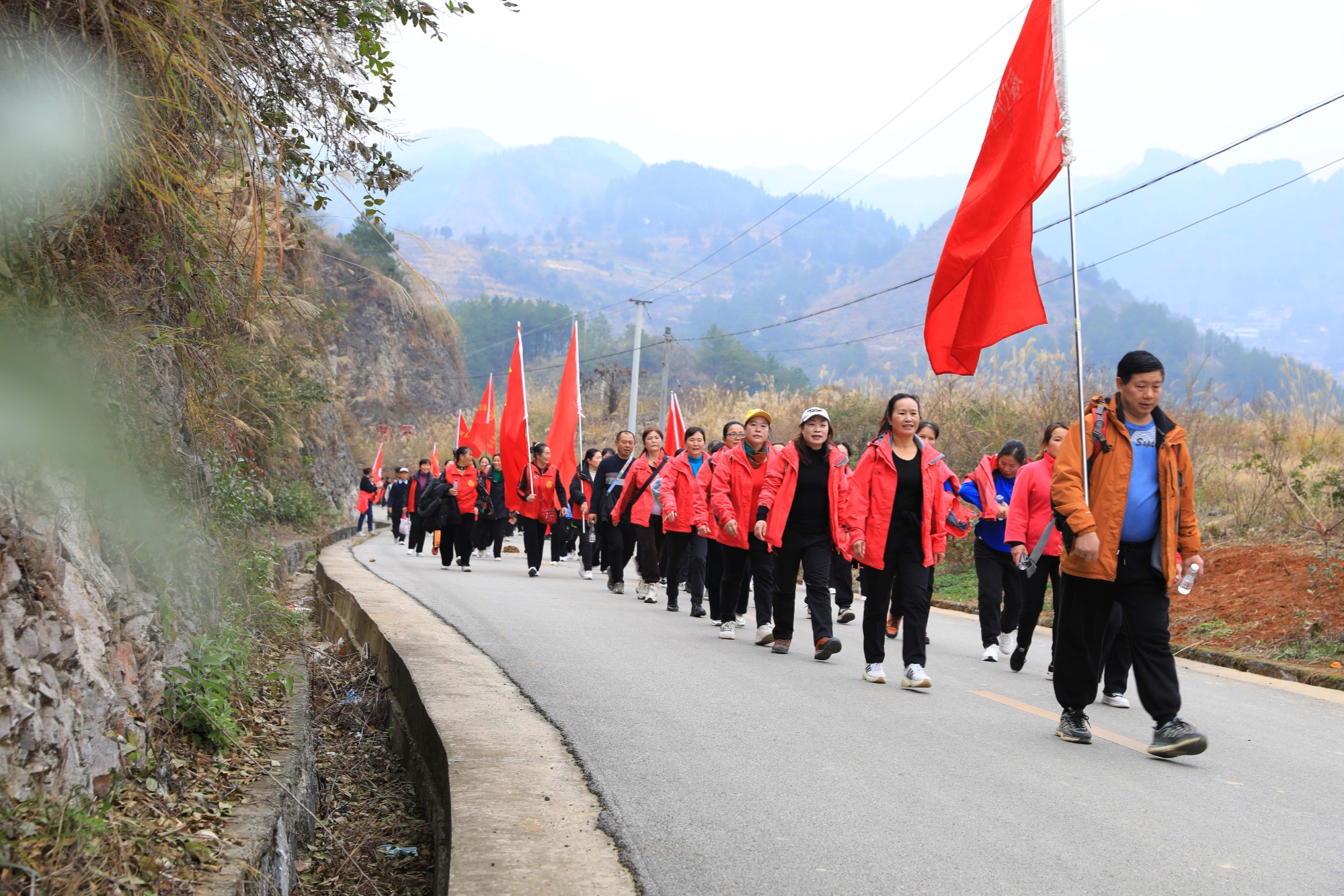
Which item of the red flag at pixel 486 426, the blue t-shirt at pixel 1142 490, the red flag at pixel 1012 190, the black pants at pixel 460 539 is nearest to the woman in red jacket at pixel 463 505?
the black pants at pixel 460 539

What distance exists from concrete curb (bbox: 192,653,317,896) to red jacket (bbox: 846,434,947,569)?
3943 mm

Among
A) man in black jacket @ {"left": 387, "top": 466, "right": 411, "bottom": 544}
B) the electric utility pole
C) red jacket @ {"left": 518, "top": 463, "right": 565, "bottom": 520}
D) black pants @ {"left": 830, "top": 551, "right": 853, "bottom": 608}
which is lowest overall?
black pants @ {"left": 830, "top": 551, "right": 853, "bottom": 608}

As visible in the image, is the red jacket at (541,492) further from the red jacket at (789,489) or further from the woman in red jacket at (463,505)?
the red jacket at (789,489)

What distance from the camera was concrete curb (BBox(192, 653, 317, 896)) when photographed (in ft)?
11.4

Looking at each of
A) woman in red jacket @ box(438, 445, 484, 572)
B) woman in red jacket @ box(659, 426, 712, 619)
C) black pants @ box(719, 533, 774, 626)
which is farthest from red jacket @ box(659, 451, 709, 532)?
woman in red jacket @ box(438, 445, 484, 572)

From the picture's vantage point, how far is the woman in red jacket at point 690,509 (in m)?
12.7

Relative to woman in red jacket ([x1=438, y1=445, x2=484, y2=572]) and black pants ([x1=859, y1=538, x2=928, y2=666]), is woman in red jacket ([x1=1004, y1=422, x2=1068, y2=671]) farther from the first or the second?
woman in red jacket ([x1=438, y1=445, x2=484, y2=572])

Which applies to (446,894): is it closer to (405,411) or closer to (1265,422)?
(1265,422)

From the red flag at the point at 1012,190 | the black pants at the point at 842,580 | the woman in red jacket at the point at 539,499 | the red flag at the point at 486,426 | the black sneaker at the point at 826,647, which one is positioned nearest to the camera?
the red flag at the point at 1012,190

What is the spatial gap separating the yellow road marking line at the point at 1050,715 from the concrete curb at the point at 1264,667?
3.43 m

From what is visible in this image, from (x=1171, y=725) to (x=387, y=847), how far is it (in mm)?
3877

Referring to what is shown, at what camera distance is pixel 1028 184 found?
6.59 m

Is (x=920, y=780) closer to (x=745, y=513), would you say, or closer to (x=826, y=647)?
(x=826, y=647)

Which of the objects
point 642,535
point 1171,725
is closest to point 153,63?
point 1171,725
